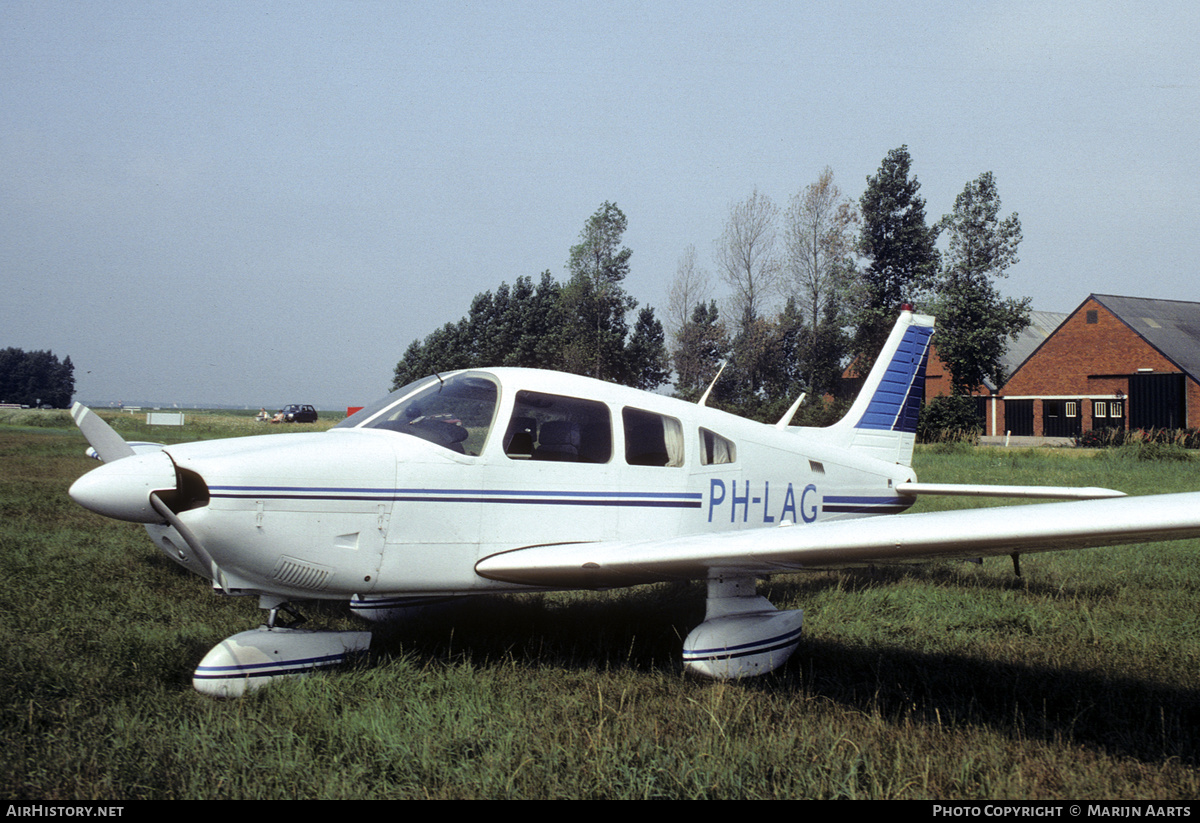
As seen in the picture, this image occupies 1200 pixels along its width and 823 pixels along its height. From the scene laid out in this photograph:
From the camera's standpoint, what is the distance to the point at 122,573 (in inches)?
271

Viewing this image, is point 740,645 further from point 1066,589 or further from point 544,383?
point 1066,589

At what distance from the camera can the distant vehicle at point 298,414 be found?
58.1 metres

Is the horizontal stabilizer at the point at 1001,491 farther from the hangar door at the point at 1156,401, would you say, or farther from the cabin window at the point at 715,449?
the hangar door at the point at 1156,401

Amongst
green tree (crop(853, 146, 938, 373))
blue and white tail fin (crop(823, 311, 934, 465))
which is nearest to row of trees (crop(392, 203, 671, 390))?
green tree (crop(853, 146, 938, 373))

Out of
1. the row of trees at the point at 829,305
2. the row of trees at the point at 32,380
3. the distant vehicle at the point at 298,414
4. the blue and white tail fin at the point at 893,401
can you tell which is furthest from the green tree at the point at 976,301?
the row of trees at the point at 32,380

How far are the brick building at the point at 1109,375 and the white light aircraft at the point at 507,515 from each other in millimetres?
35657

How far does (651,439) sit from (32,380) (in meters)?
107

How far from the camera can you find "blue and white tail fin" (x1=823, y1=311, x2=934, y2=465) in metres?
7.26

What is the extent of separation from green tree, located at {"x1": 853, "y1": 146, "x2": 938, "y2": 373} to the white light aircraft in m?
33.4

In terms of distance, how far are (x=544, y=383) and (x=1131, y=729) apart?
3548 mm

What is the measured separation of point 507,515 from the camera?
4555mm

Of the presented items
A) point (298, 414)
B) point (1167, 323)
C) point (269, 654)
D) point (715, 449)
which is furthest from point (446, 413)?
point (298, 414)

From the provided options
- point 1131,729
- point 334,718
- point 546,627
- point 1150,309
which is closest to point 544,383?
point 546,627

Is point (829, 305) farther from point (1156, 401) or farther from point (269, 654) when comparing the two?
point (269, 654)
